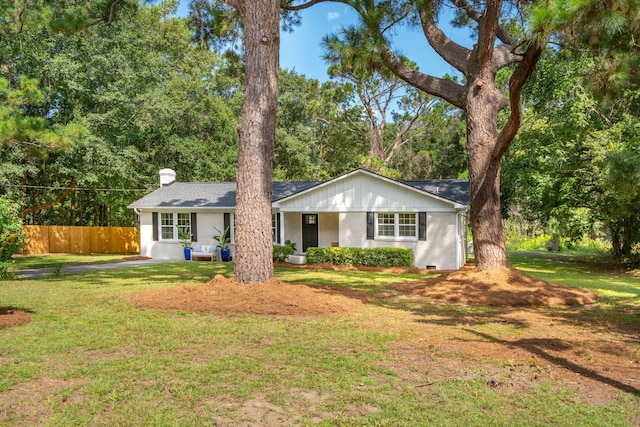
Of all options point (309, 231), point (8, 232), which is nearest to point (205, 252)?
point (309, 231)

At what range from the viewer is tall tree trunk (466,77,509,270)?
11.1m

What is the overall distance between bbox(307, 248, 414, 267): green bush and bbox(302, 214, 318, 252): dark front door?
7.40 feet

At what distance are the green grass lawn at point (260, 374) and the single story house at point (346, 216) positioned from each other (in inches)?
364

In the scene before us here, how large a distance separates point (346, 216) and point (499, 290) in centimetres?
933

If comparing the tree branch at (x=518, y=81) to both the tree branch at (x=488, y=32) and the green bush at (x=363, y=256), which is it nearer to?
the tree branch at (x=488, y=32)

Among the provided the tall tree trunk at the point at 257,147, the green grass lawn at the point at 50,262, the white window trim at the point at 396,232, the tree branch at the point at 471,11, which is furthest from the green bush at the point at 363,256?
the green grass lawn at the point at 50,262

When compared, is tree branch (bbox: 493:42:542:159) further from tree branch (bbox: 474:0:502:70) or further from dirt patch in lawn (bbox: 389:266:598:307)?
dirt patch in lawn (bbox: 389:266:598:307)

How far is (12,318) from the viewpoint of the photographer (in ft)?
24.0

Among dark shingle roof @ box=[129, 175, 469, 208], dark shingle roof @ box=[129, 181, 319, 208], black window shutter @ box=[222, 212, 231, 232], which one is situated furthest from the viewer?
dark shingle roof @ box=[129, 181, 319, 208]

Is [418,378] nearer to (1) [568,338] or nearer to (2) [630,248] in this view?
(1) [568,338]

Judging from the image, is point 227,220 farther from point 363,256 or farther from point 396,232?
point 396,232

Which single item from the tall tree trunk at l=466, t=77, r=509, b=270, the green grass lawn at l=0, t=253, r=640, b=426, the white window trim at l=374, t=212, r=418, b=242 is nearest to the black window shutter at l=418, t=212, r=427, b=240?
the white window trim at l=374, t=212, r=418, b=242

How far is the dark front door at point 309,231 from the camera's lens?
2053cm

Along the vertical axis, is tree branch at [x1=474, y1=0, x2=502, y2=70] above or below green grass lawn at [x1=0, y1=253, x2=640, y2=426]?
above
